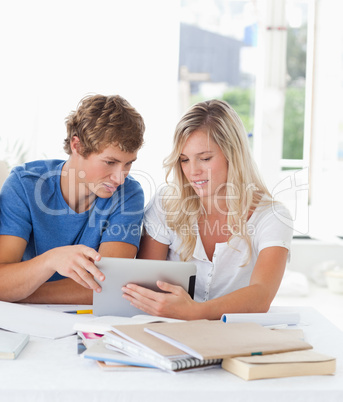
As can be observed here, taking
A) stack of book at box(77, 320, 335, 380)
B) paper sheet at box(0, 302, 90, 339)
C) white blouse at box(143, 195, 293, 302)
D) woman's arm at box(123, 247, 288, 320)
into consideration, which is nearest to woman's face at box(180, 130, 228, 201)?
white blouse at box(143, 195, 293, 302)

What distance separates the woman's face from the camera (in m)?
1.78

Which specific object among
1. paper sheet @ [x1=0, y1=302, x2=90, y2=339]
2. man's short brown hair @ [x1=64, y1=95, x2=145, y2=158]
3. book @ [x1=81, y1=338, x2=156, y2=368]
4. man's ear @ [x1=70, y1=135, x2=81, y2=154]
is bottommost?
paper sheet @ [x1=0, y1=302, x2=90, y2=339]

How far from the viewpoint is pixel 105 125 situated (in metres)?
1.67

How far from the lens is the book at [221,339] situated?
99 centimetres

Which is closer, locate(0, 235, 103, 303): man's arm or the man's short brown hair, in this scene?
locate(0, 235, 103, 303): man's arm

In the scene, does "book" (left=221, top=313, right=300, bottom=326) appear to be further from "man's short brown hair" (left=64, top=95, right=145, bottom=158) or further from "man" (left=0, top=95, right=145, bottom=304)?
"man's short brown hair" (left=64, top=95, right=145, bottom=158)

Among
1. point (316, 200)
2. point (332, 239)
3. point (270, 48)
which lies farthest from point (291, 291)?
point (270, 48)

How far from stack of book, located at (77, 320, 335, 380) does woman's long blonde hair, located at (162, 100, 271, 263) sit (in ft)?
2.43

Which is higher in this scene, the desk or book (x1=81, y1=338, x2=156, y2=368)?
book (x1=81, y1=338, x2=156, y2=368)

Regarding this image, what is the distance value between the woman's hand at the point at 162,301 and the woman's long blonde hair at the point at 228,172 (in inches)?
17.9

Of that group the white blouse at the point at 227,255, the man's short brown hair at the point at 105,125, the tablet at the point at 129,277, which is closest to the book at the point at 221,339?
the tablet at the point at 129,277

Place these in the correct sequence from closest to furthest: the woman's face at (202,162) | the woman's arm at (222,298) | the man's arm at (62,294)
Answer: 1. the woman's arm at (222,298)
2. the man's arm at (62,294)
3. the woman's face at (202,162)

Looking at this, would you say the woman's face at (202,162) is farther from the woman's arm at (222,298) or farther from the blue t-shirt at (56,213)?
the woman's arm at (222,298)

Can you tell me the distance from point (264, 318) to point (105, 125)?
79cm
